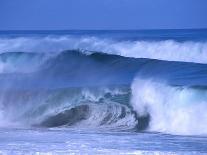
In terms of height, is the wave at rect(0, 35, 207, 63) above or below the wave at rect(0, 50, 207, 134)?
above

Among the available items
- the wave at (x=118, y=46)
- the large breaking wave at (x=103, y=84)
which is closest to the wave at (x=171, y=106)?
the large breaking wave at (x=103, y=84)

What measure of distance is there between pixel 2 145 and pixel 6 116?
4549 millimetres

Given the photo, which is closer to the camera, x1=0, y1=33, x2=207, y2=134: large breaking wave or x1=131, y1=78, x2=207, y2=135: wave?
x1=131, y1=78, x2=207, y2=135: wave

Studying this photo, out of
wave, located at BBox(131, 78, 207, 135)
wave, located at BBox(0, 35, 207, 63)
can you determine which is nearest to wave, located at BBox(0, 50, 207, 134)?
wave, located at BBox(131, 78, 207, 135)

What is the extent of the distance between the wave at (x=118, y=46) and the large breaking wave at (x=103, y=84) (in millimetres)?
28

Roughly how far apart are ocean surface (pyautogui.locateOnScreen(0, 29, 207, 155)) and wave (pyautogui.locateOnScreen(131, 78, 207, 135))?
19mm

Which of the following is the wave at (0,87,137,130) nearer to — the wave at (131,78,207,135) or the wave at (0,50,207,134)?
the wave at (0,50,207,134)

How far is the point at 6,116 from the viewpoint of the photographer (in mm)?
14617

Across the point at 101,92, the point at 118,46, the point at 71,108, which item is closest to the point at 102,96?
the point at 101,92

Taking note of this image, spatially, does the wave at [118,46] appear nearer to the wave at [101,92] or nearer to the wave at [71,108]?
the wave at [101,92]

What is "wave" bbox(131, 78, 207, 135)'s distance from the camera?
12586mm

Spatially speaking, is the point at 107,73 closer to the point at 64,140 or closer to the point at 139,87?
the point at 139,87

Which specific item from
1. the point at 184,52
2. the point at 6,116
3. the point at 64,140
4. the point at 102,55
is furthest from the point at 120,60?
the point at 64,140

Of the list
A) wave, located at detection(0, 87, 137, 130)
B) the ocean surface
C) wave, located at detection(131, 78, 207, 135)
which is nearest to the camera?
the ocean surface
